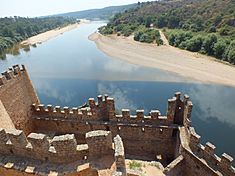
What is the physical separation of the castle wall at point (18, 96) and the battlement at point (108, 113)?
74 centimetres

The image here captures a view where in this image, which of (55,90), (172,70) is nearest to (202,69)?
(172,70)

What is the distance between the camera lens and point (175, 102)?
1417 centimetres

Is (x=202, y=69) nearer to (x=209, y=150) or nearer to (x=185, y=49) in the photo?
(x=185, y=49)

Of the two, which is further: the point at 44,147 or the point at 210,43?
the point at 210,43

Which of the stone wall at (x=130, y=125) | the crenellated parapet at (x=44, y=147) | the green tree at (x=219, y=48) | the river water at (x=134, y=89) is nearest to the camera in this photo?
the crenellated parapet at (x=44, y=147)

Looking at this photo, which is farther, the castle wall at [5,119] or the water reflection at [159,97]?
the water reflection at [159,97]

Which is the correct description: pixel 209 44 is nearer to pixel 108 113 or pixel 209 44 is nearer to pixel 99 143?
pixel 108 113

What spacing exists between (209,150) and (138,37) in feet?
209

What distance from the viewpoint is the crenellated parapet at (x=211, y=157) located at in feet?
35.8

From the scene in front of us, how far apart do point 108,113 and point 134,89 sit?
26.1 m

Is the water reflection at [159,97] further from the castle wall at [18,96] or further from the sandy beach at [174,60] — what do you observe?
the castle wall at [18,96]

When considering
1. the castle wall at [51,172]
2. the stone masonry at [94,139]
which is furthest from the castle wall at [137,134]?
the castle wall at [51,172]

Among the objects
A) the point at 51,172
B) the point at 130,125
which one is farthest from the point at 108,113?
the point at 51,172

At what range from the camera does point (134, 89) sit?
41312 mm
